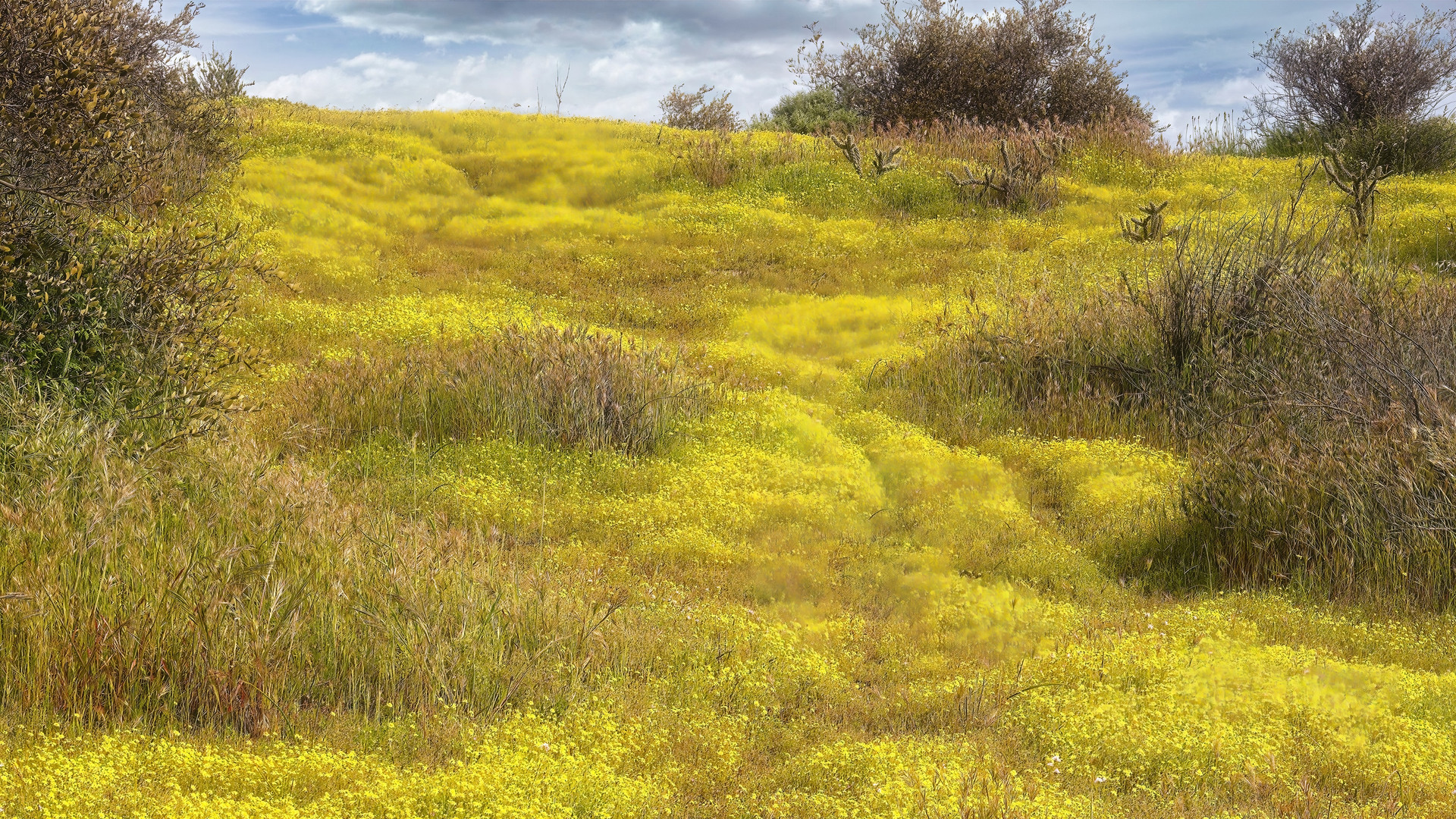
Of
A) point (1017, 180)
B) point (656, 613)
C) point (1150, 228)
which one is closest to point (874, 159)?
point (1017, 180)

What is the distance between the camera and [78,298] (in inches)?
254

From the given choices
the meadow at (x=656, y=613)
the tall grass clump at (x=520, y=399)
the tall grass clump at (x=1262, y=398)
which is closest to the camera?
the meadow at (x=656, y=613)

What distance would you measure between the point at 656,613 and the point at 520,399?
3065 mm

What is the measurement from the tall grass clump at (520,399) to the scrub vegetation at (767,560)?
34 millimetres

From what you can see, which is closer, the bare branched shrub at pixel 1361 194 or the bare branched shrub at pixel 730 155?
the bare branched shrub at pixel 1361 194

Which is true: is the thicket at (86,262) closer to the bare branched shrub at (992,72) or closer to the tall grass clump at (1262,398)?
the tall grass clump at (1262,398)

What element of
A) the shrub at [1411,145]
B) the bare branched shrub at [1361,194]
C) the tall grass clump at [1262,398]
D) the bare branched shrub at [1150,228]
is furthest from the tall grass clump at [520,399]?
the shrub at [1411,145]

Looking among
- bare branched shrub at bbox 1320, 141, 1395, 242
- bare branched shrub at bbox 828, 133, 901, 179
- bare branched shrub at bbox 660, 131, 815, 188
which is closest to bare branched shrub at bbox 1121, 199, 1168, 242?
bare branched shrub at bbox 1320, 141, 1395, 242

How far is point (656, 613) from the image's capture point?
5395 millimetres

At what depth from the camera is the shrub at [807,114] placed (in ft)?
89.4

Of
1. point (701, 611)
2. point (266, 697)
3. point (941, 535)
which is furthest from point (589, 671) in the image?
point (941, 535)

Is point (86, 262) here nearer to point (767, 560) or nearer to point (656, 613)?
point (656, 613)

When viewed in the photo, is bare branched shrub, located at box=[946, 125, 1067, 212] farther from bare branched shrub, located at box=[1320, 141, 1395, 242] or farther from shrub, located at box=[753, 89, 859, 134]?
shrub, located at box=[753, 89, 859, 134]

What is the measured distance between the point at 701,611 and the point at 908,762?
177cm
